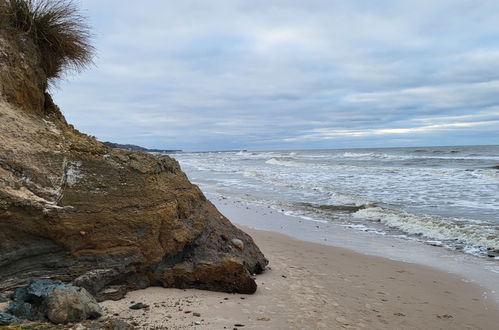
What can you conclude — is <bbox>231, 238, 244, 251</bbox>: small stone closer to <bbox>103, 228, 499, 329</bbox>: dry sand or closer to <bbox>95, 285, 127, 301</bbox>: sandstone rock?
<bbox>103, 228, 499, 329</bbox>: dry sand

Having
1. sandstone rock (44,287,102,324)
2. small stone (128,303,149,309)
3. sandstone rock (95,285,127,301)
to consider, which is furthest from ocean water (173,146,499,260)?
sandstone rock (44,287,102,324)

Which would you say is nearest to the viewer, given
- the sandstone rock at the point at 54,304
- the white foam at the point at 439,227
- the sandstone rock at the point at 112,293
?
the sandstone rock at the point at 54,304

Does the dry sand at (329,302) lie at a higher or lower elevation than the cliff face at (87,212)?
lower

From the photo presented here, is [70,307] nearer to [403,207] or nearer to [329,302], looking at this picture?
[329,302]

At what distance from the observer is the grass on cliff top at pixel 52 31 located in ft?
17.1

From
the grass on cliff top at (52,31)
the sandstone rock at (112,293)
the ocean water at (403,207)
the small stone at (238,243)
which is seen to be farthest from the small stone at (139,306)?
the ocean water at (403,207)

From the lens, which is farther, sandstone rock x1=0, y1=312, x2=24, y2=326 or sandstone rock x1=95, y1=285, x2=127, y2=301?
sandstone rock x1=95, y1=285, x2=127, y2=301

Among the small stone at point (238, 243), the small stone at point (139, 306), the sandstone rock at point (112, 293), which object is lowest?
the small stone at point (139, 306)

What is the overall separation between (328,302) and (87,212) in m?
3.11

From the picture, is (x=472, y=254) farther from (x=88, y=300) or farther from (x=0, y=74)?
(x=0, y=74)

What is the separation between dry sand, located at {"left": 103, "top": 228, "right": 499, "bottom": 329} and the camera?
436cm

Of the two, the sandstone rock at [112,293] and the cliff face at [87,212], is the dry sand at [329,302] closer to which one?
the sandstone rock at [112,293]

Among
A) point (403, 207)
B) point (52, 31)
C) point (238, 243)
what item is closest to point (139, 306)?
point (238, 243)

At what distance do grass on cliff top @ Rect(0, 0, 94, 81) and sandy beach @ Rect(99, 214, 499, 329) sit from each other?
3494 millimetres
